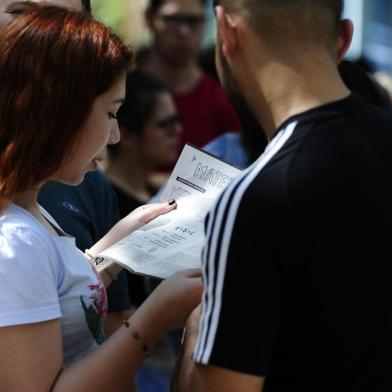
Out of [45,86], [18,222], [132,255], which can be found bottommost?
[132,255]

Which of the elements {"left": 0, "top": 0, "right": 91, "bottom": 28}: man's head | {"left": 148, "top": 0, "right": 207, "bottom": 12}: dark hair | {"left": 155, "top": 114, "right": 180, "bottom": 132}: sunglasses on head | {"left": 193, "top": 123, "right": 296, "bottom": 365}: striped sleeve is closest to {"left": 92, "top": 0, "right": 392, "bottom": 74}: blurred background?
{"left": 148, "top": 0, "right": 207, "bottom": 12}: dark hair

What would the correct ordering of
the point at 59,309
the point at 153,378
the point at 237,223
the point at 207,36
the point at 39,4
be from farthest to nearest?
the point at 207,36, the point at 153,378, the point at 39,4, the point at 59,309, the point at 237,223

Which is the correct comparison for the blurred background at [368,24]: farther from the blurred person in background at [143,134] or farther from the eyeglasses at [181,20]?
the blurred person in background at [143,134]

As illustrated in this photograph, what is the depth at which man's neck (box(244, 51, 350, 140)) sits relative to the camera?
1.87 m

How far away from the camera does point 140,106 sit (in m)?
4.95

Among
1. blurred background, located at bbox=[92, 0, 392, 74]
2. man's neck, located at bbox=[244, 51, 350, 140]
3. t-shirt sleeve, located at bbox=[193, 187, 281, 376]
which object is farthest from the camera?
blurred background, located at bbox=[92, 0, 392, 74]

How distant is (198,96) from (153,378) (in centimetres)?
204

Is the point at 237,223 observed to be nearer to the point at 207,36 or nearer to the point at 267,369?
the point at 267,369

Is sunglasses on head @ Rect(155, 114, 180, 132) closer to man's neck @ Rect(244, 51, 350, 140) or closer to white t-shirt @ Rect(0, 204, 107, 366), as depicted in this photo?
white t-shirt @ Rect(0, 204, 107, 366)

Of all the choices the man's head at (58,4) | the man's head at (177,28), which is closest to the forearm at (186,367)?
the man's head at (58,4)

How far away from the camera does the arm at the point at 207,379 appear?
1807 millimetres

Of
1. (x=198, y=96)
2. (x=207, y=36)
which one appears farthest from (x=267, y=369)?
(x=207, y=36)

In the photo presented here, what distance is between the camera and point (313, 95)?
6.14ft

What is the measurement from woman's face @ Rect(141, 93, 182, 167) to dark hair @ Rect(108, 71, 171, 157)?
0.03m
